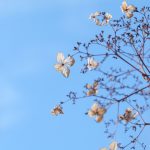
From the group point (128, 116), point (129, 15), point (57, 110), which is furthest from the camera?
point (129, 15)

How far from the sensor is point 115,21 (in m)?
7.96

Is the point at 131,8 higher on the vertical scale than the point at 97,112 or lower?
higher

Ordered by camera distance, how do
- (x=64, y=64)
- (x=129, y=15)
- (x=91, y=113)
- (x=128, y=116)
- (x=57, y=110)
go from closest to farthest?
(x=91, y=113), (x=128, y=116), (x=57, y=110), (x=64, y=64), (x=129, y=15)

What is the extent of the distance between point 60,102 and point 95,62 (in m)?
0.71

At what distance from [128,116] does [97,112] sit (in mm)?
469

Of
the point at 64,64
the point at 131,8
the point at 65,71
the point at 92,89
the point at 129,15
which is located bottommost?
the point at 92,89

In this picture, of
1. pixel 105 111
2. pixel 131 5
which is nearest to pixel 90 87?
pixel 105 111

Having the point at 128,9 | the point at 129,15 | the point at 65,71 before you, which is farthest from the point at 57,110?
the point at 128,9

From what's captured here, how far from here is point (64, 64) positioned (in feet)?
24.7

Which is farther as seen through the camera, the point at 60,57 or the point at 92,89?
the point at 60,57

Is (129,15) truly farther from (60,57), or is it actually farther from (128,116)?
(128,116)

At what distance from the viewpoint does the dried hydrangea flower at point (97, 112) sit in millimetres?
6791

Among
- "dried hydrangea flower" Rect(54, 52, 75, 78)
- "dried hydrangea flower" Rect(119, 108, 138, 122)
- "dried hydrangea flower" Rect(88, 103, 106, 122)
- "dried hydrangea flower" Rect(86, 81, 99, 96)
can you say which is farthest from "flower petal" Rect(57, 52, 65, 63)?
"dried hydrangea flower" Rect(119, 108, 138, 122)

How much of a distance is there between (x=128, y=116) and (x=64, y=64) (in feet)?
3.77
